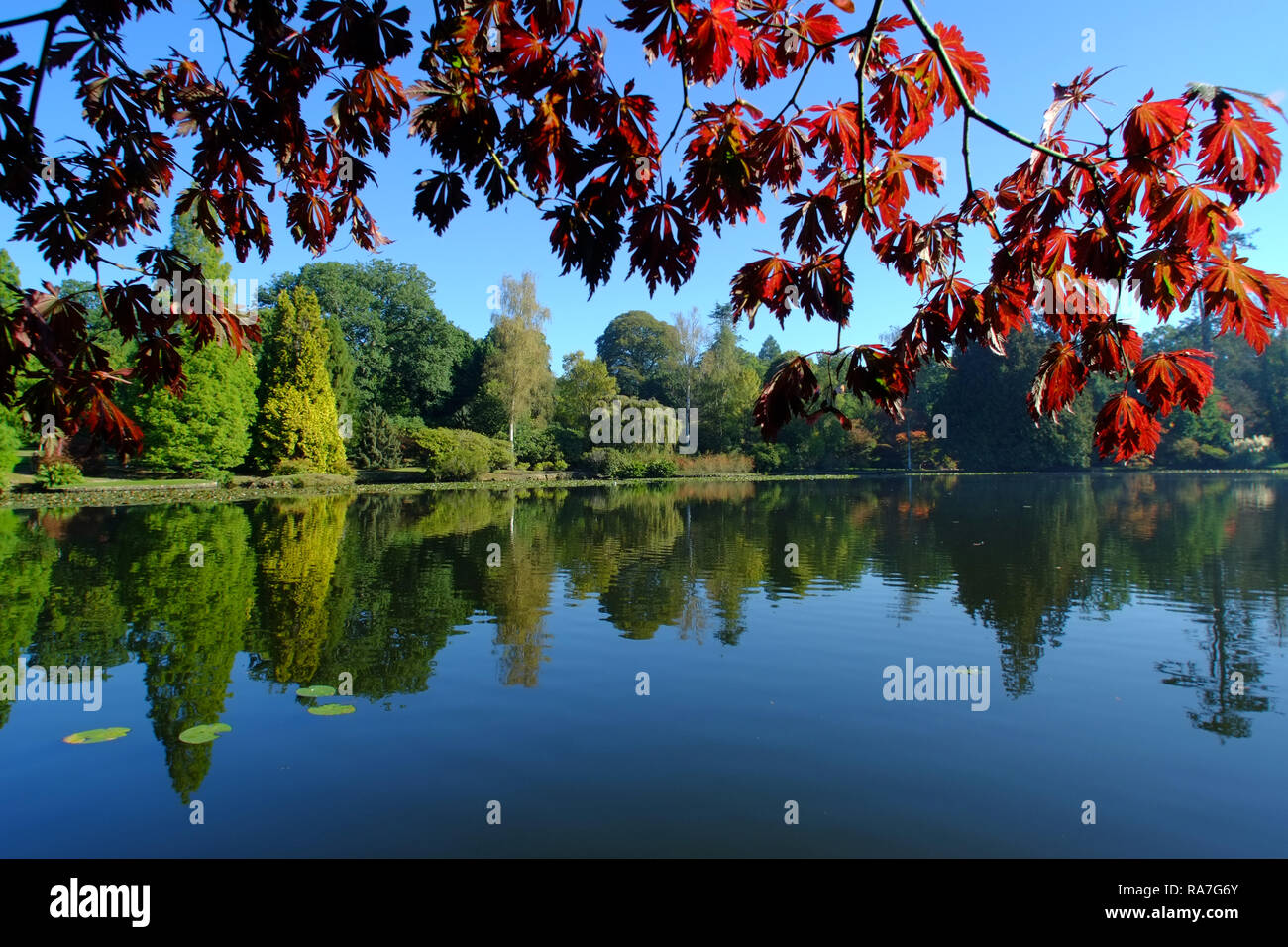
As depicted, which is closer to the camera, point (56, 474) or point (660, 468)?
point (56, 474)

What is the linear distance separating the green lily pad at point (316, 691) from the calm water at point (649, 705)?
21cm

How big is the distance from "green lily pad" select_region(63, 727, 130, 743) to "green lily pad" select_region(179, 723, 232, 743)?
433mm

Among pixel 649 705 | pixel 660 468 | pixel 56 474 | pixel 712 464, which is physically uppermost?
pixel 712 464

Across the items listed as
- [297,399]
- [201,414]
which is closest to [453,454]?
[297,399]

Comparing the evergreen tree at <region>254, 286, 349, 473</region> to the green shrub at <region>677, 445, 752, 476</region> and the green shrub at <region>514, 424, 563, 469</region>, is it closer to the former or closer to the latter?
the green shrub at <region>514, 424, 563, 469</region>

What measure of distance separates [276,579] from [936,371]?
5625 cm

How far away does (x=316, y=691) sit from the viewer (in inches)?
248

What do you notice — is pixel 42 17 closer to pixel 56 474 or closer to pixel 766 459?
pixel 56 474

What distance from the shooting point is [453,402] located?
156 ft

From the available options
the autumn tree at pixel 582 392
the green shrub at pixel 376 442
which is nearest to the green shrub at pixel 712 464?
the autumn tree at pixel 582 392

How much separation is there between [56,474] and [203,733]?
86.3 feet

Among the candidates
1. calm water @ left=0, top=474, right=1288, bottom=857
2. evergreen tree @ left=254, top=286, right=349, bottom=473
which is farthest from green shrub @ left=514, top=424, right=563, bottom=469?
calm water @ left=0, top=474, right=1288, bottom=857

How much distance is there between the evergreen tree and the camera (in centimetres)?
3325

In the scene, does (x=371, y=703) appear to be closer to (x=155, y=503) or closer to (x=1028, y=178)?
(x=1028, y=178)
